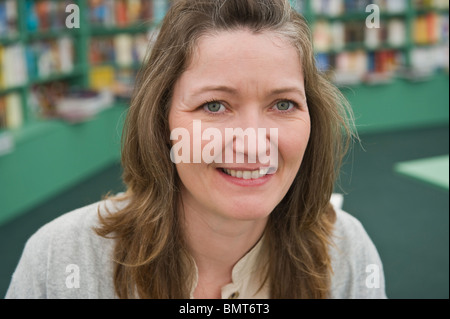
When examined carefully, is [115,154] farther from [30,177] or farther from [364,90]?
[364,90]

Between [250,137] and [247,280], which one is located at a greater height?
[250,137]

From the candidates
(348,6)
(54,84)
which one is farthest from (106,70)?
(348,6)

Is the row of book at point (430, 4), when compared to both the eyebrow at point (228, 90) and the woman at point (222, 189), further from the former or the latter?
the eyebrow at point (228, 90)

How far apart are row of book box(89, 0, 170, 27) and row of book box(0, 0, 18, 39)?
1405 millimetres

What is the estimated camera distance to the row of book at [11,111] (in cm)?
425

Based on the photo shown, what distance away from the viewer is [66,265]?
1028 millimetres

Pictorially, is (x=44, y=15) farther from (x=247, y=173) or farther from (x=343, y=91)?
(x=247, y=173)

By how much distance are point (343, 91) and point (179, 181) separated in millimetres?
3211

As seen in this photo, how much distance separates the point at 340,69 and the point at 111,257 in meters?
6.37

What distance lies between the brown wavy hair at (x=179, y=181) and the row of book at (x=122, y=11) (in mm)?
5001

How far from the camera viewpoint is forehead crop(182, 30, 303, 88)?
845mm

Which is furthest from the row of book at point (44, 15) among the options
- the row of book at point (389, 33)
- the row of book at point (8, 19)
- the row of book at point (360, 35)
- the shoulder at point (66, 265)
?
the shoulder at point (66, 265)

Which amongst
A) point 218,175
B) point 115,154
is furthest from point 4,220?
point 218,175

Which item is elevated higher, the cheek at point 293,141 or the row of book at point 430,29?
the row of book at point 430,29
